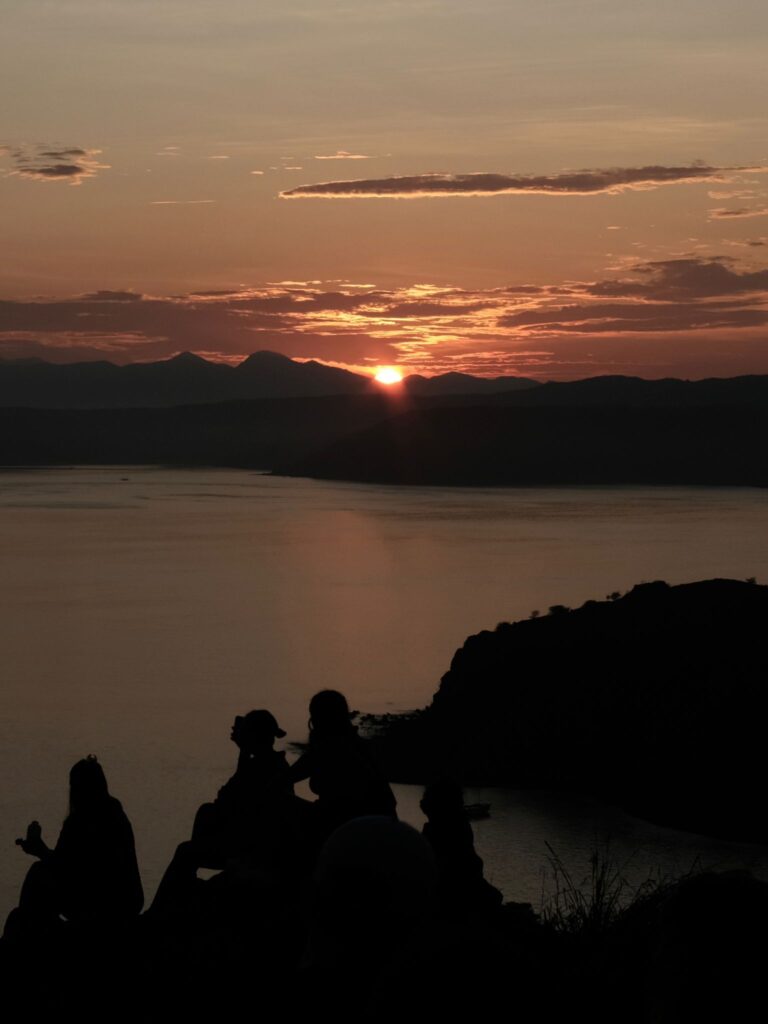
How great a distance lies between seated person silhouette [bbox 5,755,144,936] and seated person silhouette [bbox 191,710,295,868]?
0.35 metres

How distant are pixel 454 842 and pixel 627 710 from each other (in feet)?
79.9

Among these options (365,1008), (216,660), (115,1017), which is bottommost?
(216,660)

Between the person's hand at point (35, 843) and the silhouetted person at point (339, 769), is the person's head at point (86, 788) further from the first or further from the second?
the silhouetted person at point (339, 769)

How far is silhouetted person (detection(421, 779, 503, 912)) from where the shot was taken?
522cm

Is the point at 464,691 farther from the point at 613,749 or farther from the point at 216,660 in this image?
the point at 216,660

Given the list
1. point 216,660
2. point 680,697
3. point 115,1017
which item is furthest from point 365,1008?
point 216,660

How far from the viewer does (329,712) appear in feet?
21.4

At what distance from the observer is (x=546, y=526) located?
10231 centimetres

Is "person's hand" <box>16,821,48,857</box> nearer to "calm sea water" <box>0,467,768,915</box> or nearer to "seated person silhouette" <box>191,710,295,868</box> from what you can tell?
"seated person silhouette" <box>191,710,295,868</box>

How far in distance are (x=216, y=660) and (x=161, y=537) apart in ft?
147

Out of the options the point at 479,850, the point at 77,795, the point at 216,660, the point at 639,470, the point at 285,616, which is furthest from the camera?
the point at 639,470

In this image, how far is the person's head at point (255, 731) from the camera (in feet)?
22.4

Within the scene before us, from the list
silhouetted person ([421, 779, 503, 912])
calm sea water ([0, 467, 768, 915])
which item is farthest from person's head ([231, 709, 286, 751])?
calm sea water ([0, 467, 768, 915])

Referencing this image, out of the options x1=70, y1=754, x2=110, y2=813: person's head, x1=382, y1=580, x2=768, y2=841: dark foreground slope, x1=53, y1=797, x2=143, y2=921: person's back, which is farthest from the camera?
x1=382, y1=580, x2=768, y2=841: dark foreground slope
